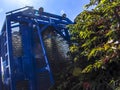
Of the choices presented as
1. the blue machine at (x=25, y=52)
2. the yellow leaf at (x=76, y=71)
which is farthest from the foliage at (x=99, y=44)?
the blue machine at (x=25, y=52)

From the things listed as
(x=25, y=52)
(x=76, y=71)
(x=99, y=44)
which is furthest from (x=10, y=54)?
(x=99, y=44)

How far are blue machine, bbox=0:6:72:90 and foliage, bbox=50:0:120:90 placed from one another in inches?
58.6

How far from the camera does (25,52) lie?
1148 centimetres

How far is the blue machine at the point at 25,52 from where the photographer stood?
10948mm

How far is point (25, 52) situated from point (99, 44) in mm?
3568

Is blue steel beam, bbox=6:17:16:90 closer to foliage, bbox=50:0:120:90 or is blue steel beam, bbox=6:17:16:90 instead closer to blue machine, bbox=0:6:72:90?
blue machine, bbox=0:6:72:90

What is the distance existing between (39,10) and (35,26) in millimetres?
724

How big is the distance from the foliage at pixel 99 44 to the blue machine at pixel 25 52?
1487mm

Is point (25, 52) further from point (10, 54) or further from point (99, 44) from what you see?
point (99, 44)

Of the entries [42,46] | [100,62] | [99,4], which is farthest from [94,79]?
[42,46]

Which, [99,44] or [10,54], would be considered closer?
[99,44]

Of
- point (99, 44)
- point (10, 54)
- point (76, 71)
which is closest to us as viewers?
point (99, 44)

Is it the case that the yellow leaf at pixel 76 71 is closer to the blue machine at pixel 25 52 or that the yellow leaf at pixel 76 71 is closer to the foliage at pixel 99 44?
the foliage at pixel 99 44

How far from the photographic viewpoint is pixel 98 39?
9.12 meters
